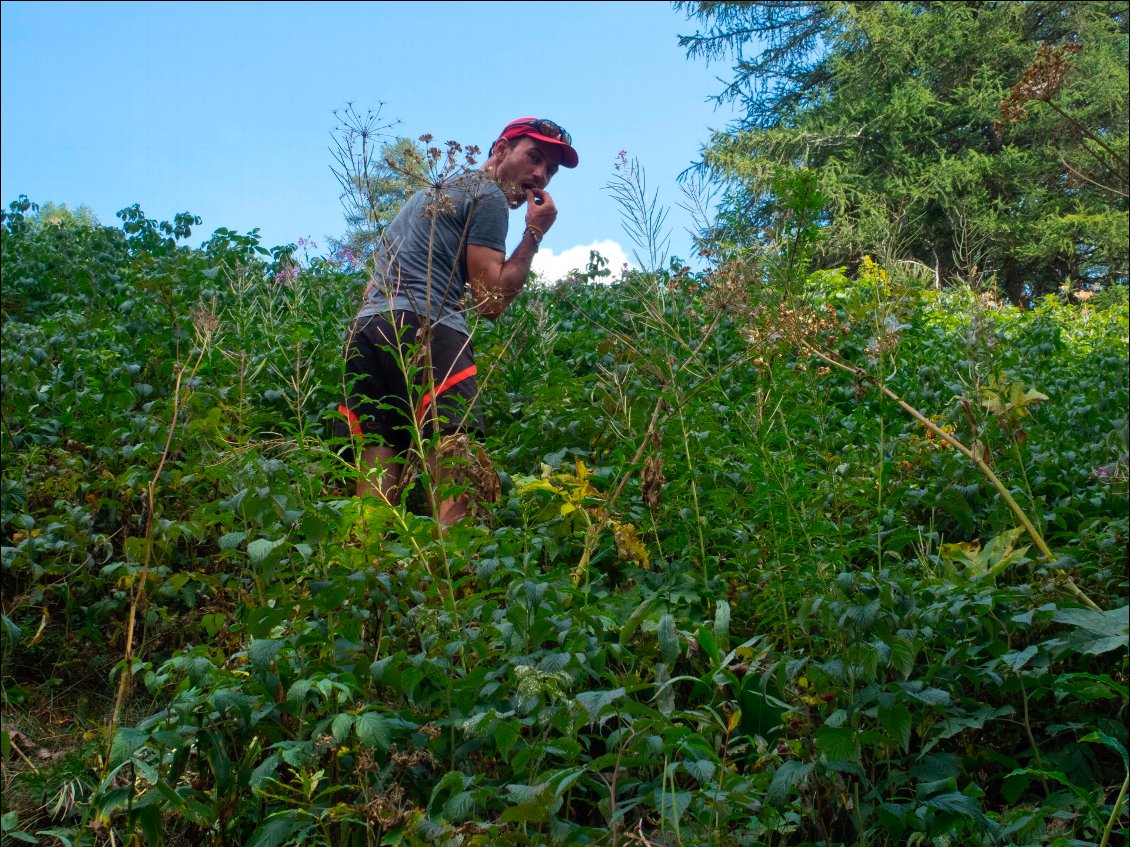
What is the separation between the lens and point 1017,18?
2461 centimetres

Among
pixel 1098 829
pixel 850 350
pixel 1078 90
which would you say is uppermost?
pixel 1078 90

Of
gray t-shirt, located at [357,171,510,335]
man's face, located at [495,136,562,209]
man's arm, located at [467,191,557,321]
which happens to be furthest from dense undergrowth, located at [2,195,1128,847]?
man's face, located at [495,136,562,209]

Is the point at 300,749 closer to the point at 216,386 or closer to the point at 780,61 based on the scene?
the point at 216,386

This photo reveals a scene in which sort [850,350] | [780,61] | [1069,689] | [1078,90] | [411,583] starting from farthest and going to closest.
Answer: [780,61]
[1078,90]
[850,350]
[411,583]
[1069,689]

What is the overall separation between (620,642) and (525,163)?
2581 millimetres

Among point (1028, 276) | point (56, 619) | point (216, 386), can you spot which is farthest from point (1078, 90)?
point (56, 619)

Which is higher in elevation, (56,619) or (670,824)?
(56,619)

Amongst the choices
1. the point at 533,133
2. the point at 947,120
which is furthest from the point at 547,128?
the point at 947,120

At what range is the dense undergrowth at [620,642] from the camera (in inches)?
96.3

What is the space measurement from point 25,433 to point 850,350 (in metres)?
5.03

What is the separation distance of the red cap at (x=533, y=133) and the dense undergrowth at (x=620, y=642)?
1.07m

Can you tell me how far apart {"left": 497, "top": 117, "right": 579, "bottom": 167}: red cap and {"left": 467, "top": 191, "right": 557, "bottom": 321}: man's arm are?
232 mm

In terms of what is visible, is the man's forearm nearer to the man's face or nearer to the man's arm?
the man's arm

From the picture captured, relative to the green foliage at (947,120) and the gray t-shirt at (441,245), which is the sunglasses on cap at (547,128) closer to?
the gray t-shirt at (441,245)
